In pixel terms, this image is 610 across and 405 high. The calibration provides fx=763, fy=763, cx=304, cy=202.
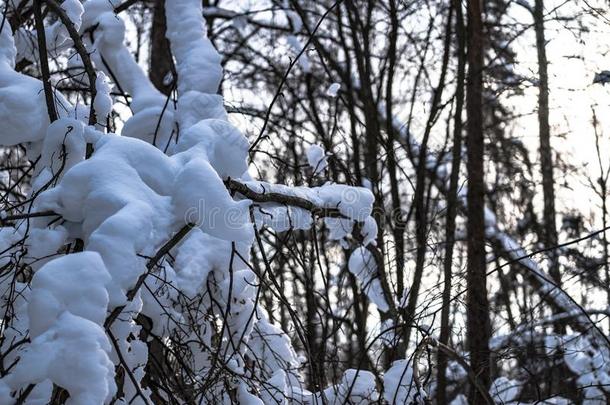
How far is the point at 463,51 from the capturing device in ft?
18.9

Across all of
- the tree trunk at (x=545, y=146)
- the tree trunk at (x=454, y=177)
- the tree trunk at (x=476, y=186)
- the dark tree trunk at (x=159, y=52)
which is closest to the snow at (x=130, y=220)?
the tree trunk at (x=476, y=186)

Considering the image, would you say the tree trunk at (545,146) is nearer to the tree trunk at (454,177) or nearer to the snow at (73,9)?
the tree trunk at (454,177)

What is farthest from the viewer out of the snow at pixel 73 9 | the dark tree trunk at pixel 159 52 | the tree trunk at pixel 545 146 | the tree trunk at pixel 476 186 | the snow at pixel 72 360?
the dark tree trunk at pixel 159 52

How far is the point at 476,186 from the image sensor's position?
16.6 feet

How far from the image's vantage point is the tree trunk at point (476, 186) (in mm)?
4352

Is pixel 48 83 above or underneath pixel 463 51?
underneath

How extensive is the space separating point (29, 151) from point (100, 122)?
290 millimetres

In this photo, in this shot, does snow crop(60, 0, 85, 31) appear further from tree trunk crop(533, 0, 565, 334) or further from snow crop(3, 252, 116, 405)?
tree trunk crop(533, 0, 565, 334)

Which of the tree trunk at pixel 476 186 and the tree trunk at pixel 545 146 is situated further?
the tree trunk at pixel 545 146

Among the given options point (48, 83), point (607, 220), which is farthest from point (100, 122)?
point (607, 220)

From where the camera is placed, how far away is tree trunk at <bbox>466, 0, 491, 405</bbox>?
435 centimetres

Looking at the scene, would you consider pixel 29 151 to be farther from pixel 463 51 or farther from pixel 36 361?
pixel 463 51

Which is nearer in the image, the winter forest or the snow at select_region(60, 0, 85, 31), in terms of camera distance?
the winter forest

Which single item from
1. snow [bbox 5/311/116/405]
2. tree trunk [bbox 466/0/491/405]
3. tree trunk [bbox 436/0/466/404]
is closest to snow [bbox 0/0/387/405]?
snow [bbox 5/311/116/405]
